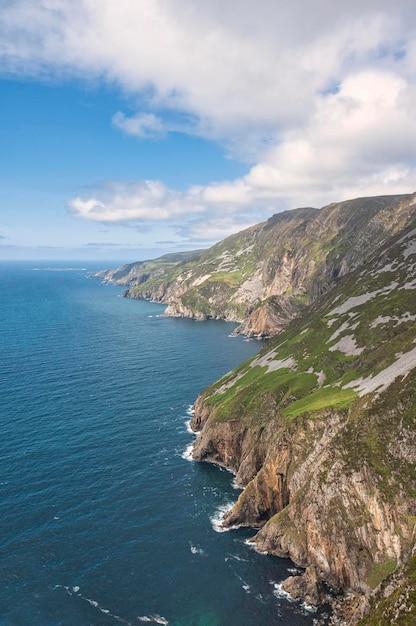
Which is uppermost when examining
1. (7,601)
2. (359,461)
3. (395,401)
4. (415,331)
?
(415,331)

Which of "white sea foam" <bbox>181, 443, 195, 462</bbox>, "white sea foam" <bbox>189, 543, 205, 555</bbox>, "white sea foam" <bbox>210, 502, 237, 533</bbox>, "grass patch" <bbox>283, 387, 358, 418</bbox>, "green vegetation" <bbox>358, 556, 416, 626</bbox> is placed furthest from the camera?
"white sea foam" <bbox>181, 443, 195, 462</bbox>

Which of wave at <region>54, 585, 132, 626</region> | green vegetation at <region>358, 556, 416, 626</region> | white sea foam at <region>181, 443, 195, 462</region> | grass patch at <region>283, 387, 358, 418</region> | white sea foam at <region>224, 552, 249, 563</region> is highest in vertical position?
grass patch at <region>283, 387, 358, 418</region>

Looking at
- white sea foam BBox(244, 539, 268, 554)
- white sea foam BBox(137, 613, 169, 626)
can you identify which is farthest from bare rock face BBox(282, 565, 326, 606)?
white sea foam BBox(137, 613, 169, 626)

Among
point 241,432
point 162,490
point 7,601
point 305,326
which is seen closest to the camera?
point 7,601

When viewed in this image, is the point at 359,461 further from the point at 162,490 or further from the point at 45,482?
the point at 45,482

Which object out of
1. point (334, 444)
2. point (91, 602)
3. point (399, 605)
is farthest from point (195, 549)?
point (399, 605)

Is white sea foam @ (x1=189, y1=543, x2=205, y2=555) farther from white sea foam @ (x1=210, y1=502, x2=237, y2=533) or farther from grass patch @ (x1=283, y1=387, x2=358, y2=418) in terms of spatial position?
grass patch @ (x1=283, y1=387, x2=358, y2=418)

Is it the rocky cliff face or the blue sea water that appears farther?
the rocky cliff face

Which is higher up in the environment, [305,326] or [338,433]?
[305,326]

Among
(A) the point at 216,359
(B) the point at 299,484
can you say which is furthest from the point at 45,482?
(A) the point at 216,359

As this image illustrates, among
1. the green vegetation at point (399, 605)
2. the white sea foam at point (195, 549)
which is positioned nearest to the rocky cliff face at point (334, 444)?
the green vegetation at point (399, 605)
